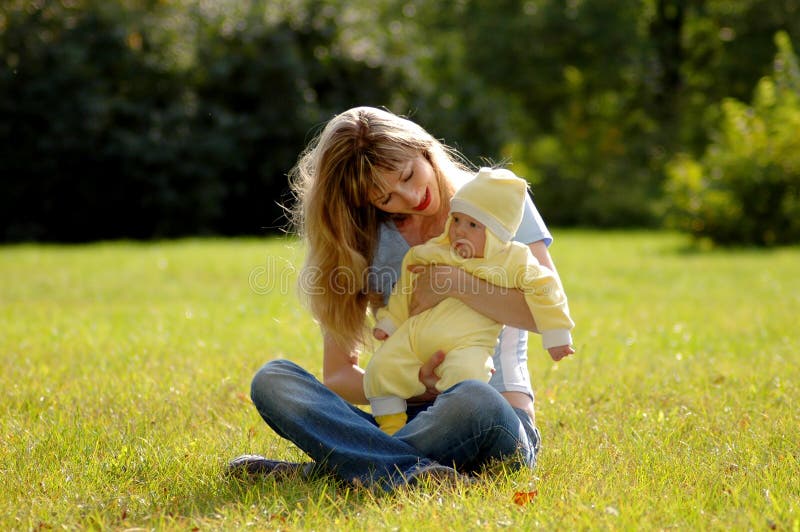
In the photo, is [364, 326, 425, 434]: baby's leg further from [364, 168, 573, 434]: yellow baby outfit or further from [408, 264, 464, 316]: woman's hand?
[408, 264, 464, 316]: woman's hand

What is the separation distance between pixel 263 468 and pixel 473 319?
97 cm

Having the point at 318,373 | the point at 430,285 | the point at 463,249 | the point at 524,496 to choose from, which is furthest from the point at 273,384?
the point at 318,373

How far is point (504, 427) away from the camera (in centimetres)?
345

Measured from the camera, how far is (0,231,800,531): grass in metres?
3.16

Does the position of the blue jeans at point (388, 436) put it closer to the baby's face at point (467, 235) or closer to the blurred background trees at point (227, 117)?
the baby's face at point (467, 235)

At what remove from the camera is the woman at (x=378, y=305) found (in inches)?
136

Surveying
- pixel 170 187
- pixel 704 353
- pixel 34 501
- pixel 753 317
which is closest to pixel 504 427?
pixel 34 501

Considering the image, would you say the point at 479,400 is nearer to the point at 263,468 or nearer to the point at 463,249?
the point at 463,249

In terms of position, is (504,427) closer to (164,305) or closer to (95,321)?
(95,321)

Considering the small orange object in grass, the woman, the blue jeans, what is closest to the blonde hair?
the woman

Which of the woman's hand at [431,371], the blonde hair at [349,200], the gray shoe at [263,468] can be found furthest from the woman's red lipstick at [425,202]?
the gray shoe at [263,468]

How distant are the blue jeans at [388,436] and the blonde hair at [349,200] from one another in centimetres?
43

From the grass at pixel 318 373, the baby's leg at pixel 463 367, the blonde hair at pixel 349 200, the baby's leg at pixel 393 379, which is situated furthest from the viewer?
the blonde hair at pixel 349 200

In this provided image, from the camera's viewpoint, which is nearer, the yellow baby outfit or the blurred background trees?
the yellow baby outfit
